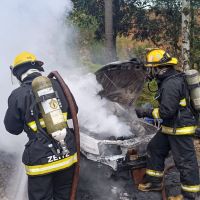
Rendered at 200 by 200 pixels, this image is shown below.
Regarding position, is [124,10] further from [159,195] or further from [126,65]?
[159,195]

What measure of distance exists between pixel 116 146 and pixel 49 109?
183 cm

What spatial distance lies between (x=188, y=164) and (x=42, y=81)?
2.43 metres

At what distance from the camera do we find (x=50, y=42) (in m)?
7.98

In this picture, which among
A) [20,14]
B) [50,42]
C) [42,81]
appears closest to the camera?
[42,81]

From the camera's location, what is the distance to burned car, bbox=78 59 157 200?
5207 millimetres

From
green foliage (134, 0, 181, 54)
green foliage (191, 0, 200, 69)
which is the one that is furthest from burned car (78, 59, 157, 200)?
green foliage (134, 0, 181, 54)

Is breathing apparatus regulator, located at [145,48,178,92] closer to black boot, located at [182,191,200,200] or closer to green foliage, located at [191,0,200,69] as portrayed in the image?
black boot, located at [182,191,200,200]

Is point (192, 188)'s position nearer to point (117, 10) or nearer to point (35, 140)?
point (35, 140)

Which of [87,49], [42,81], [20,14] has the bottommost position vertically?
[87,49]

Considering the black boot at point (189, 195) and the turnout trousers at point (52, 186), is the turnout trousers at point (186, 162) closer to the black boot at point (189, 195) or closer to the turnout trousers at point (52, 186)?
the black boot at point (189, 195)

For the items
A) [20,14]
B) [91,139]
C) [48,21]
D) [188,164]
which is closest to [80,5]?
[48,21]

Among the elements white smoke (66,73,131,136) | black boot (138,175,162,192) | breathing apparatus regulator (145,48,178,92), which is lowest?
black boot (138,175,162,192)

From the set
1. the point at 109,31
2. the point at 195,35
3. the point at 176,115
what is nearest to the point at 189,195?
the point at 176,115

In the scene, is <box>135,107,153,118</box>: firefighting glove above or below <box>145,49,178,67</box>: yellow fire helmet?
below
